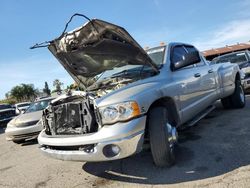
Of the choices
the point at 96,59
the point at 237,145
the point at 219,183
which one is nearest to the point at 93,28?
the point at 96,59

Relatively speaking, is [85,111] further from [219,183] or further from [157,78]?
[219,183]

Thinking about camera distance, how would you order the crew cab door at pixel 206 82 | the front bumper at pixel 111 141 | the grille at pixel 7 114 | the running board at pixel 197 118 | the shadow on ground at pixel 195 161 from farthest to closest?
the grille at pixel 7 114, the crew cab door at pixel 206 82, the running board at pixel 197 118, the shadow on ground at pixel 195 161, the front bumper at pixel 111 141

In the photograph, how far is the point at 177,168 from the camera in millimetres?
3773

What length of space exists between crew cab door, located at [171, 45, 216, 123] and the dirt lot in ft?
1.71

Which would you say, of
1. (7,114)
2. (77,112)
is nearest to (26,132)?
(77,112)

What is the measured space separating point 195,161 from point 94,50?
219 cm

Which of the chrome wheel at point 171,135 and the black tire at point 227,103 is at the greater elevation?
the chrome wheel at point 171,135

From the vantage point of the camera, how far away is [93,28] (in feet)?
11.9

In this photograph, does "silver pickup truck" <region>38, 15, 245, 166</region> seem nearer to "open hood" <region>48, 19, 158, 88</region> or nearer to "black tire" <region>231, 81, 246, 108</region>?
"open hood" <region>48, 19, 158, 88</region>

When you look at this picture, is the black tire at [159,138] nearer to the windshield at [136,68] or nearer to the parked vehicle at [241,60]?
the windshield at [136,68]

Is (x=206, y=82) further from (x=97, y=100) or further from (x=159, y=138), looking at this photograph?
(x=97, y=100)

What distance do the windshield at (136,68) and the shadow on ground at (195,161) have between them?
4.50 feet

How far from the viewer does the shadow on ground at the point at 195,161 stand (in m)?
3.59

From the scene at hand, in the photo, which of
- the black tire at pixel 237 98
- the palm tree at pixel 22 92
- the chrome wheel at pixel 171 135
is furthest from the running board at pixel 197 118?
the palm tree at pixel 22 92
